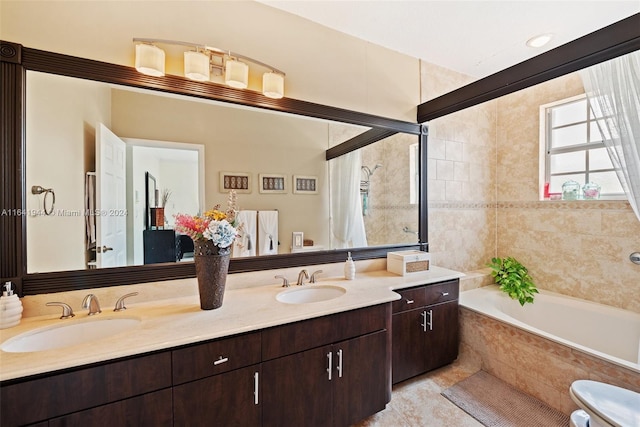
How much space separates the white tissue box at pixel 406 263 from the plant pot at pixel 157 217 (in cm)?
177

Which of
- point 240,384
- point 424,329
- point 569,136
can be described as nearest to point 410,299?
point 424,329

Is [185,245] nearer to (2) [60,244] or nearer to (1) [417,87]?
(2) [60,244]

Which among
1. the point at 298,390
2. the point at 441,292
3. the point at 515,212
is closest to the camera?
the point at 298,390

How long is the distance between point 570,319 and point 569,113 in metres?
2.03

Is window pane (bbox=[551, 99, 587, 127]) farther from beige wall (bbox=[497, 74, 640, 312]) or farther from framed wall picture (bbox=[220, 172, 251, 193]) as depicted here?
framed wall picture (bbox=[220, 172, 251, 193])

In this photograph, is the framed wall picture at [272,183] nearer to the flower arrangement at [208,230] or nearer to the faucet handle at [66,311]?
the flower arrangement at [208,230]

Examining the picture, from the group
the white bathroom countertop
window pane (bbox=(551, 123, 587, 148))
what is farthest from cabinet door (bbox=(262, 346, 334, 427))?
window pane (bbox=(551, 123, 587, 148))

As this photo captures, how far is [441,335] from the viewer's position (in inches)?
85.5

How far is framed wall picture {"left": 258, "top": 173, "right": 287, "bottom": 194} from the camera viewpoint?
74.6 inches

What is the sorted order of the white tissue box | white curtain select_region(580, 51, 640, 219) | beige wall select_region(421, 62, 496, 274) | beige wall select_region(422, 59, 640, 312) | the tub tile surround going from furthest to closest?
1. beige wall select_region(421, 62, 496, 274)
2. beige wall select_region(422, 59, 640, 312)
3. the white tissue box
4. white curtain select_region(580, 51, 640, 219)
5. the tub tile surround

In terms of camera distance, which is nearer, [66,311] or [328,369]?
[66,311]

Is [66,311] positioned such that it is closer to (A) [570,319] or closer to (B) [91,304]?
(B) [91,304]

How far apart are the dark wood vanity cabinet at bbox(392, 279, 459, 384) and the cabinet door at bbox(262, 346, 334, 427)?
28.3 inches

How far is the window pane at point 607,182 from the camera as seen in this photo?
93.2 inches
